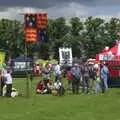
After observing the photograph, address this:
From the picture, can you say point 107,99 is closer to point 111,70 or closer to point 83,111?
point 83,111

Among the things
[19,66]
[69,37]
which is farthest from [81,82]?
[69,37]

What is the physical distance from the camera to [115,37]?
359 ft

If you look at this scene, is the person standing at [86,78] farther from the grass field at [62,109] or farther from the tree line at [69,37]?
the tree line at [69,37]

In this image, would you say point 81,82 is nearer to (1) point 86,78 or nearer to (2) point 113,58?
(1) point 86,78

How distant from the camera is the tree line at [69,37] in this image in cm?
10744

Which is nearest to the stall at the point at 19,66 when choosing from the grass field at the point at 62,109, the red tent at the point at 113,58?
the red tent at the point at 113,58

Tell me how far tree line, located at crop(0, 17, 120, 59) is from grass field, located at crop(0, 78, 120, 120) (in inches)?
3082

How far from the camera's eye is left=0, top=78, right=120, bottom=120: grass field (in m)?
20.4

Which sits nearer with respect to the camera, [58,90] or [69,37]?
[58,90]

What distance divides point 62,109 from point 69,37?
84118mm

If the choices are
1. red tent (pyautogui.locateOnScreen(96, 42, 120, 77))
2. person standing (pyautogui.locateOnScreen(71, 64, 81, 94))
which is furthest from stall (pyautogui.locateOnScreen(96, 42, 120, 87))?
person standing (pyautogui.locateOnScreen(71, 64, 81, 94))

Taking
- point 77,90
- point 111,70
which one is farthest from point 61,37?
point 77,90

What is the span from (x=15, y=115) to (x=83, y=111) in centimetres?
284

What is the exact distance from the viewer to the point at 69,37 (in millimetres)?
106875
